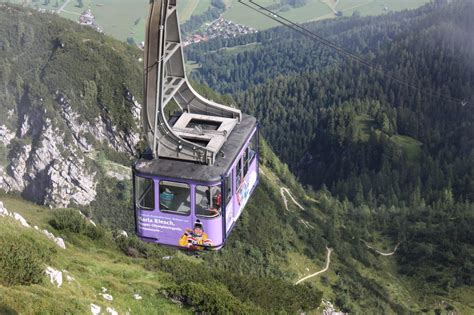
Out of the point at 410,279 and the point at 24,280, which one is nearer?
the point at 24,280

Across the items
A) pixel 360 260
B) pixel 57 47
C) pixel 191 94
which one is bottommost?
pixel 360 260

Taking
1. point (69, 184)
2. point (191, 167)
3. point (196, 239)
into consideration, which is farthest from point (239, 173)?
point (69, 184)

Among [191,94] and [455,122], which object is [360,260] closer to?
[191,94]

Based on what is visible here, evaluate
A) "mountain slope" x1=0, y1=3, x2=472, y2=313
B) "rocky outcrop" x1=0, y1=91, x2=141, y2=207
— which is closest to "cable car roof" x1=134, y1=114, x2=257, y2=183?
"mountain slope" x1=0, y1=3, x2=472, y2=313

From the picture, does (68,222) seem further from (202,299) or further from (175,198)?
(175,198)

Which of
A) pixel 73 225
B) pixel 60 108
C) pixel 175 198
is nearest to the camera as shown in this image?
pixel 175 198

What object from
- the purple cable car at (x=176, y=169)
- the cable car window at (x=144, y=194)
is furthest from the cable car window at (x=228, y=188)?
the cable car window at (x=144, y=194)

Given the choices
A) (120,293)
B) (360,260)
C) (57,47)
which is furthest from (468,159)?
(120,293)

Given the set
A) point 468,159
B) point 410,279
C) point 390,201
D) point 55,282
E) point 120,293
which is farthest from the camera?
point 468,159

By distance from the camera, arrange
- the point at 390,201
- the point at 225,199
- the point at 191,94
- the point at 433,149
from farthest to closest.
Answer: the point at 433,149
the point at 390,201
the point at 191,94
the point at 225,199
